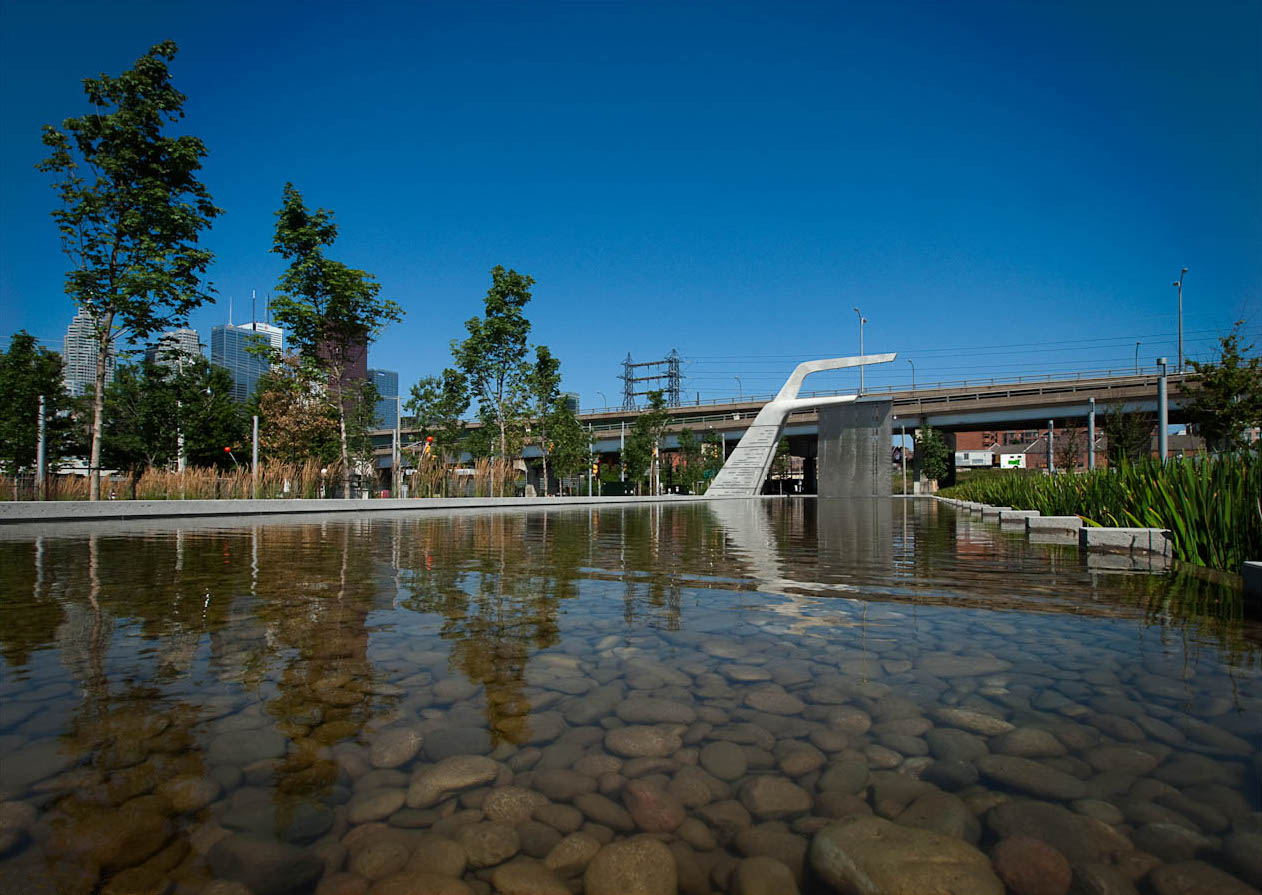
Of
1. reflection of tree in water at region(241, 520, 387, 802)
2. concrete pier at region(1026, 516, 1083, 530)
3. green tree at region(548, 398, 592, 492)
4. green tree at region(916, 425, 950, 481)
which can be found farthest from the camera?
green tree at region(916, 425, 950, 481)

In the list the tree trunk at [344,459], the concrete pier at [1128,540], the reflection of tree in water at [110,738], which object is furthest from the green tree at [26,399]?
the concrete pier at [1128,540]

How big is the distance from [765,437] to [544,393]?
781 inches

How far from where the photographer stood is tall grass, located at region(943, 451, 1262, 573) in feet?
18.9

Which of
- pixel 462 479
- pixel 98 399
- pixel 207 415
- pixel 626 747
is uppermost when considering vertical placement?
pixel 207 415

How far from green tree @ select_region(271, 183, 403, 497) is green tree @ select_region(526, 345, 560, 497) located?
11661mm

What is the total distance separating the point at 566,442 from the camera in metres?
38.4

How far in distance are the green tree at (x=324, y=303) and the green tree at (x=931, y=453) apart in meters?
46.2

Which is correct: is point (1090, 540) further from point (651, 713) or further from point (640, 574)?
point (651, 713)

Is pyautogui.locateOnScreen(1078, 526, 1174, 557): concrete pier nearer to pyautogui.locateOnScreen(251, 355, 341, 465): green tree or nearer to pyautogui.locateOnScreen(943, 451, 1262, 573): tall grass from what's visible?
pyautogui.locateOnScreen(943, 451, 1262, 573): tall grass

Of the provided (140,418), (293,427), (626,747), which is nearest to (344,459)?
(293,427)

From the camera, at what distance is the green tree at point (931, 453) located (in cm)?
5738

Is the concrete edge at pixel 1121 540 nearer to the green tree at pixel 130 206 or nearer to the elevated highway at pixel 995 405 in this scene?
the green tree at pixel 130 206

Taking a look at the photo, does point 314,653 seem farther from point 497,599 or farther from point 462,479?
point 462,479

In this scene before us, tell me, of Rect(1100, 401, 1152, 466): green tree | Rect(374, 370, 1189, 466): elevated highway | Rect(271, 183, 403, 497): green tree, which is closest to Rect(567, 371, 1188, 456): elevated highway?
Rect(374, 370, 1189, 466): elevated highway
